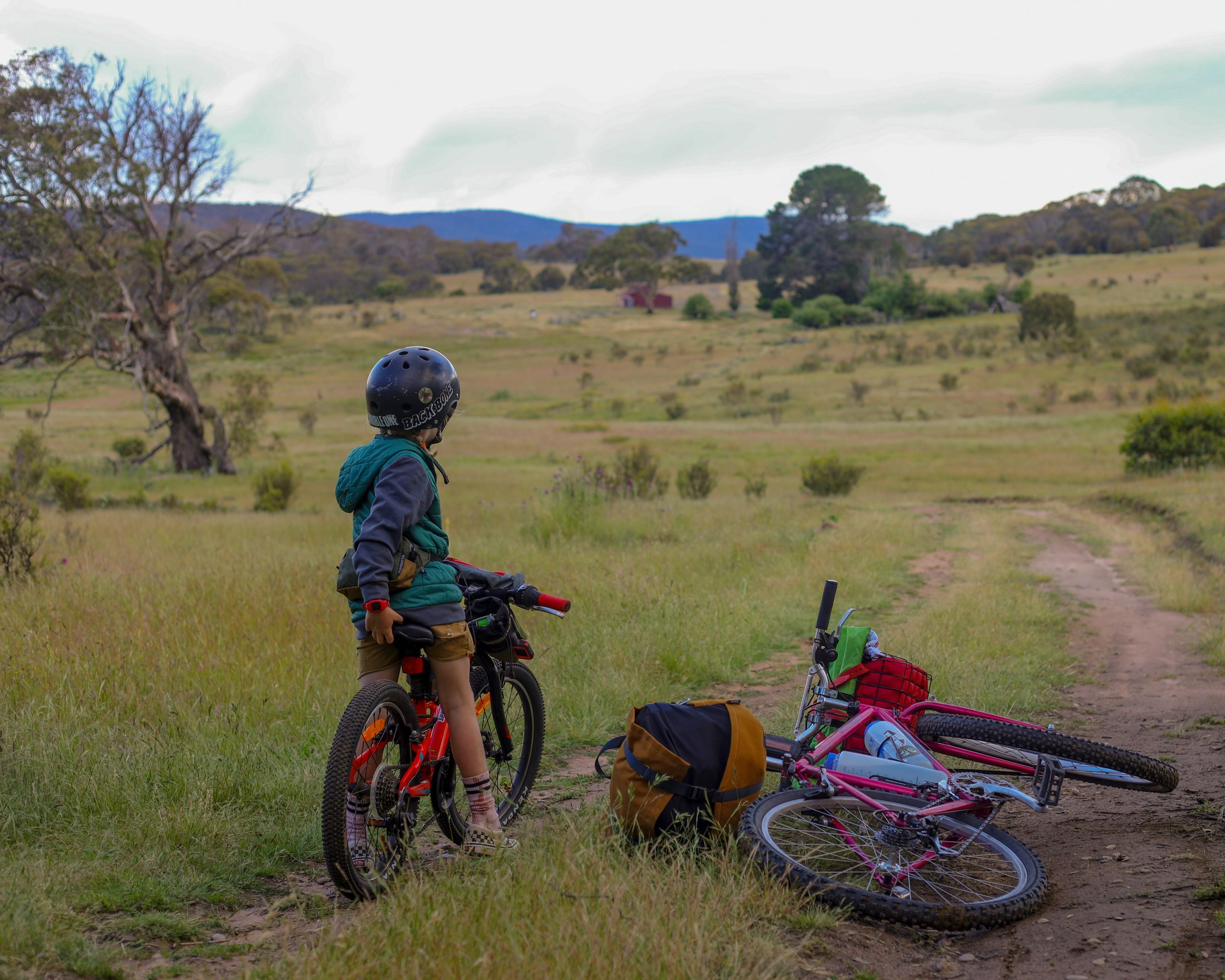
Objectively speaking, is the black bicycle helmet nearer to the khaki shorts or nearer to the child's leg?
the khaki shorts

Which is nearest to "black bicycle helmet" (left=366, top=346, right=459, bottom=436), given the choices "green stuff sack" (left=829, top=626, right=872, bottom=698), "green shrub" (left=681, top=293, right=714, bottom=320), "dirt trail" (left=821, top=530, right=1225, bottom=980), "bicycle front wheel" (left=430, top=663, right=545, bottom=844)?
"bicycle front wheel" (left=430, top=663, right=545, bottom=844)

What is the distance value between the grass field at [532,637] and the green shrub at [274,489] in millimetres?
933

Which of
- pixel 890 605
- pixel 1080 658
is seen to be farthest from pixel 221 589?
pixel 1080 658

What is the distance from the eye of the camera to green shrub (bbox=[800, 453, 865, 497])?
64.1ft

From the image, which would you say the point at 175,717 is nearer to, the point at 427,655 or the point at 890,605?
the point at 427,655

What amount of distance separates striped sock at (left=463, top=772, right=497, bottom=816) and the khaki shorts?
1.61 feet

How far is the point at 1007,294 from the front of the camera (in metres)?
69.2

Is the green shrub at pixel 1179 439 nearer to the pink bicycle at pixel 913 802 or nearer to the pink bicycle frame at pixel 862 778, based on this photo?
the pink bicycle at pixel 913 802

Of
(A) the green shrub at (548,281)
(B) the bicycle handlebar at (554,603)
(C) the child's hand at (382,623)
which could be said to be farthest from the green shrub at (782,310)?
(C) the child's hand at (382,623)

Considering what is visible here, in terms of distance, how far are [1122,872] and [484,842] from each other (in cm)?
233

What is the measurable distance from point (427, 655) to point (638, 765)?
35.2 inches

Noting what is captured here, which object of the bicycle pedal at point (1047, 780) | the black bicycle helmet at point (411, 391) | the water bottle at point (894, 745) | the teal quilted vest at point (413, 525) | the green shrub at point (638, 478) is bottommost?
the green shrub at point (638, 478)

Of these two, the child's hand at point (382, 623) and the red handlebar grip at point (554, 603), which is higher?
the child's hand at point (382, 623)

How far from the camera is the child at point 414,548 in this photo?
331 cm
